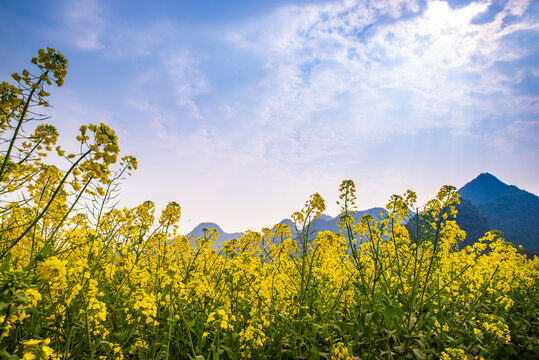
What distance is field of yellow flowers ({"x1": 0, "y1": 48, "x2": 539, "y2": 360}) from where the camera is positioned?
1853 mm

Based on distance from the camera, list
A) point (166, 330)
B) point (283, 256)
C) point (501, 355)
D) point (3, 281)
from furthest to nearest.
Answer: point (283, 256) < point (501, 355) < point (166, 330) < point (3, 281)

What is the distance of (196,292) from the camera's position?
3381mm

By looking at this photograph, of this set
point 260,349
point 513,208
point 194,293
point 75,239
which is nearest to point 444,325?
point 260,349

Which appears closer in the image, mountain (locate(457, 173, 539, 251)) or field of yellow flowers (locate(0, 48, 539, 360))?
field of yellow flowers (locate(0, 48, 539, 360))

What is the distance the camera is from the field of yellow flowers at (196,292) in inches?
72.9

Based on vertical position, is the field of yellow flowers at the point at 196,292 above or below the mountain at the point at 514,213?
below

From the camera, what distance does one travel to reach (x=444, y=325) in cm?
349

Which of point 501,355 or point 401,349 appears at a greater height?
point 401,349

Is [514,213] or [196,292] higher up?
[514,213]

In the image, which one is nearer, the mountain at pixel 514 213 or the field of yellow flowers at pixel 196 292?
the field of yellow flowers at pixel 196 292

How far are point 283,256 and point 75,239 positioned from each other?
3314 mm

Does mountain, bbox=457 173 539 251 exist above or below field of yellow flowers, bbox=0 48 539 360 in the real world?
above

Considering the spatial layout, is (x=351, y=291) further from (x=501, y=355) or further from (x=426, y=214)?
(x=501, y=355)

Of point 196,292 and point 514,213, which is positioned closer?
point 196,292
